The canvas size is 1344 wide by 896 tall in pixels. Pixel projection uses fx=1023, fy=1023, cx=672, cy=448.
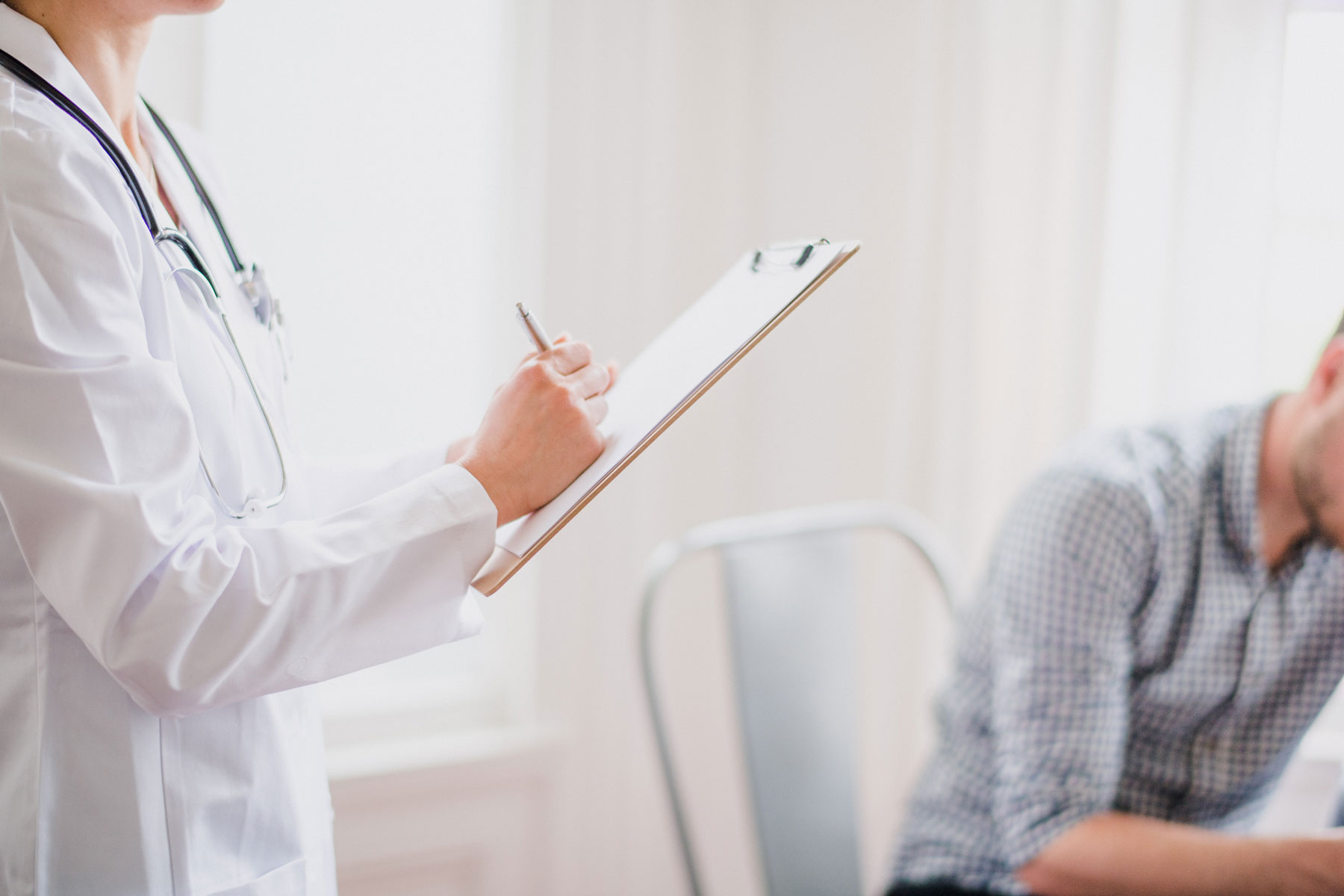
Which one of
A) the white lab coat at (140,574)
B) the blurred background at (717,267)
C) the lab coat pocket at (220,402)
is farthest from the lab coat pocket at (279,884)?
the blurred background at (717,267)

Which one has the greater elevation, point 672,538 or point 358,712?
point 672,538

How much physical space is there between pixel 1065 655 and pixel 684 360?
1.79ft

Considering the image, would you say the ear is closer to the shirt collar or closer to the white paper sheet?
the shirt collar

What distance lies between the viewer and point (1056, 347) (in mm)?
1666

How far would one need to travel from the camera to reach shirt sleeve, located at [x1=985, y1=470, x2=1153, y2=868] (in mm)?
1021

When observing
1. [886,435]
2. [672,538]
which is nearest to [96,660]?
[672,538]

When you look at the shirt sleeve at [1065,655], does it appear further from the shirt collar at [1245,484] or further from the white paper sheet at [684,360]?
the white paper sheet at [684,360]

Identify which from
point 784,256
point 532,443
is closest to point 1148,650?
point 784,256

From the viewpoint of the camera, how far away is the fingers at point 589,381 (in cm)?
78

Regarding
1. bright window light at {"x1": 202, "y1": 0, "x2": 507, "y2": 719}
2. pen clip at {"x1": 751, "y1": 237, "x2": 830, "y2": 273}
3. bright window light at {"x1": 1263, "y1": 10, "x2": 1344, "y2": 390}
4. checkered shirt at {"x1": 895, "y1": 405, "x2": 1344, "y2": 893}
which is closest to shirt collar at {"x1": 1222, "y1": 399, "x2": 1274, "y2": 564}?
checkered shirt at {"x1": 895, "y1": 405, "x2": 1344, "y2": 893}

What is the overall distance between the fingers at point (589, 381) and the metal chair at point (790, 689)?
0.43m

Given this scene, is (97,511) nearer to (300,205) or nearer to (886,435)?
(300,205)

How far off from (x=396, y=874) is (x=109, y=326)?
1.26m

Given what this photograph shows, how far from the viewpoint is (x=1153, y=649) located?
3.55ft
